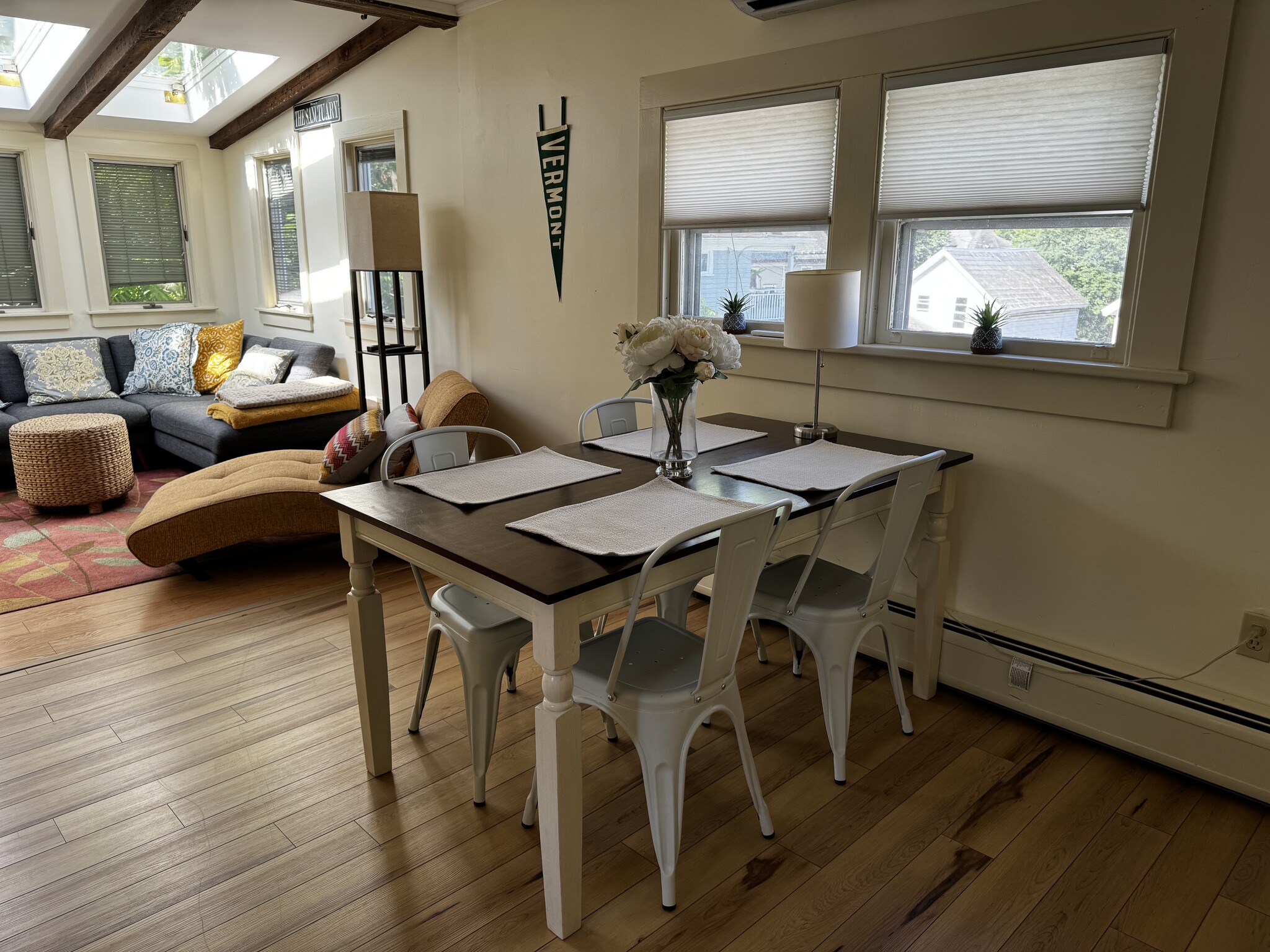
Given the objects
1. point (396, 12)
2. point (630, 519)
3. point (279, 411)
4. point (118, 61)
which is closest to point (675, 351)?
point (630, 519)

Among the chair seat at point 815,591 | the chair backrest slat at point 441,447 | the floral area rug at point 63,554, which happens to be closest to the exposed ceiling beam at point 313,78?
the floral area rug at point 63,554

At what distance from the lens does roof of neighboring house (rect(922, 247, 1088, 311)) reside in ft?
8.14

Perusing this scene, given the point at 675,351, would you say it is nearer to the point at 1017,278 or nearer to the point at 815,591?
the point at 815,591

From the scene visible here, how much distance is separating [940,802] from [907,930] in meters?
0.48

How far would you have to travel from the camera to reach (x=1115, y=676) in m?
2.42

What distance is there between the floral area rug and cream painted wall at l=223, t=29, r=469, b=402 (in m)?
1.63

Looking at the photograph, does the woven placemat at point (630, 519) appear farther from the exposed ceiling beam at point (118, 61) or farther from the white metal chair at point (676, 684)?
the exposed ceiling beam at point (118, 61)

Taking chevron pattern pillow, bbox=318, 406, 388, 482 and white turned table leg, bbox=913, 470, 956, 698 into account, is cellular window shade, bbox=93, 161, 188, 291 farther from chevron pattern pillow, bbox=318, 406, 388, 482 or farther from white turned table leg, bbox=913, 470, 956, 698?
white turned table leg, bbox=913, 470, 956, 698

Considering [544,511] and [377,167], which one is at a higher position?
[377,167]

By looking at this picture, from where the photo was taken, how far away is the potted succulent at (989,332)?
8.41 feet

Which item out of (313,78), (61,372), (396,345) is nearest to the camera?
(396,345)

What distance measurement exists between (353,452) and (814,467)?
7.03 ft

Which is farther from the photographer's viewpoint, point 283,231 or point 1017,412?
point 283,231

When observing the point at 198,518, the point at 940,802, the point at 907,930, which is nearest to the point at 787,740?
the point at 940,802
